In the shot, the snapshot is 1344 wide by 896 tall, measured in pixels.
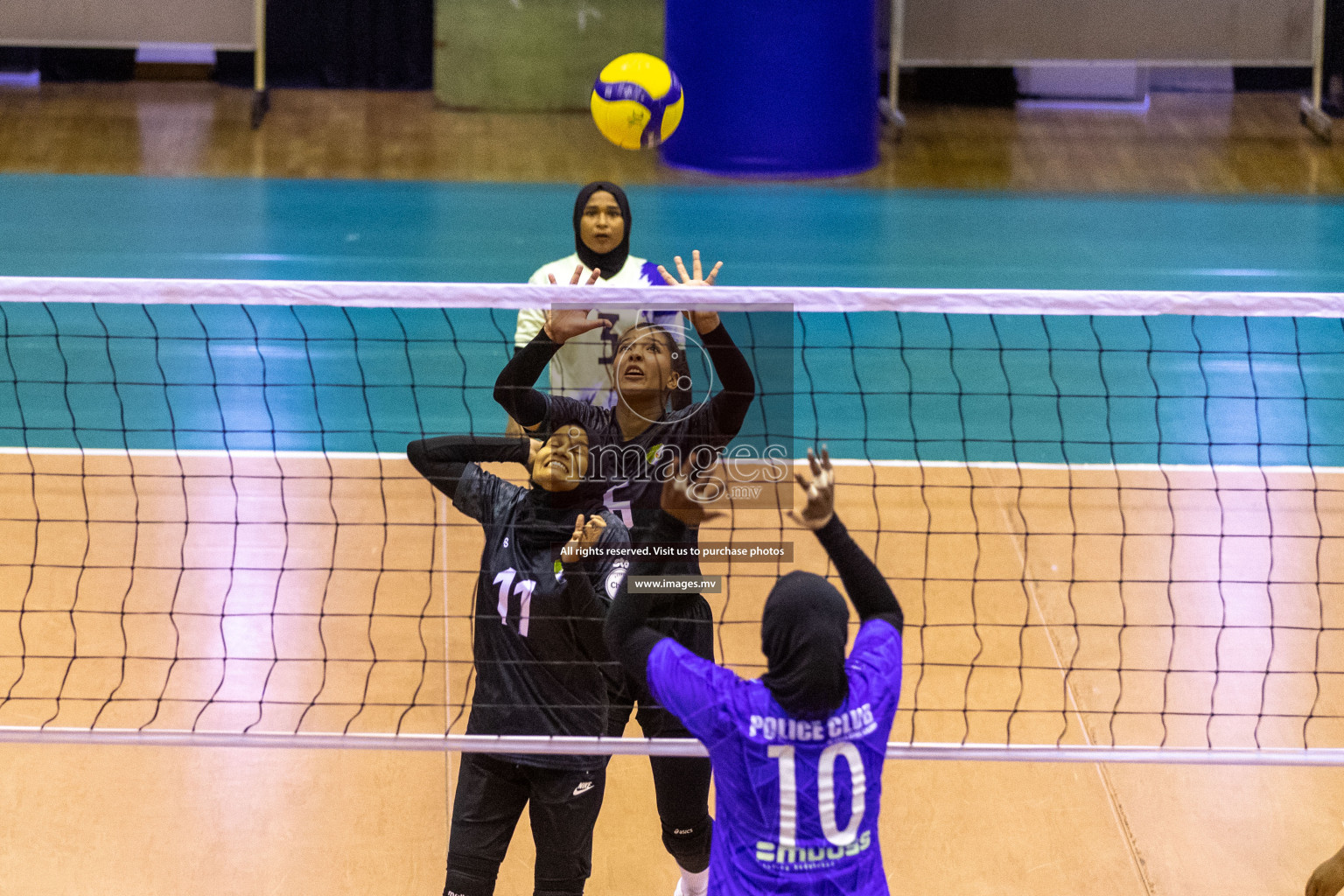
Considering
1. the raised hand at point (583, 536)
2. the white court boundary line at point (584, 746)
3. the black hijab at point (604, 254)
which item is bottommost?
the white court boundary line at point (584, 746)

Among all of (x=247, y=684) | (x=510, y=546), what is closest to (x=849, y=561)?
(x=510, y=546)

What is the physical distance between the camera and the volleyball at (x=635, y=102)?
7297 millimetres

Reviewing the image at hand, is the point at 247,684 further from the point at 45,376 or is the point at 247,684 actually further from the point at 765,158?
the point at 765,158

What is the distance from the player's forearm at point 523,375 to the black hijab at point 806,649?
131 centimetres

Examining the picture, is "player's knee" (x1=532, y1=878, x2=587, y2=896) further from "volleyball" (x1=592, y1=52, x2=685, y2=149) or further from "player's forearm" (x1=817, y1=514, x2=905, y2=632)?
"volleyball" (x1=592, y1=52, x2=685, y2=149)

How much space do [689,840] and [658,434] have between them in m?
1.19

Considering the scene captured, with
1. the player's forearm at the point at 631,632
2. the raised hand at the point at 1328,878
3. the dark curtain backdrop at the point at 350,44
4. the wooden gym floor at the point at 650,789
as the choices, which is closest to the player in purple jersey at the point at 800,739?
the player's forearm at the point at 631,632

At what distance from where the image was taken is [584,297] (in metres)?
3.68

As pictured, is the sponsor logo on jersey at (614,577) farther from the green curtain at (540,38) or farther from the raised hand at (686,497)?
the green curtain at (540,38)

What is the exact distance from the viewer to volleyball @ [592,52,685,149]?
7297mm

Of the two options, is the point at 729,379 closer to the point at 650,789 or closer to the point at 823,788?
the point at 823,788

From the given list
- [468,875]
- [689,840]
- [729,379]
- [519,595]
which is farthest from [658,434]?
[468,875]

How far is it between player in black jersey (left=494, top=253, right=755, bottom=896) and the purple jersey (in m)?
0.85

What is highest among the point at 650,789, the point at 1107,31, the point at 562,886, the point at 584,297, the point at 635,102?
the point at 1107,31
